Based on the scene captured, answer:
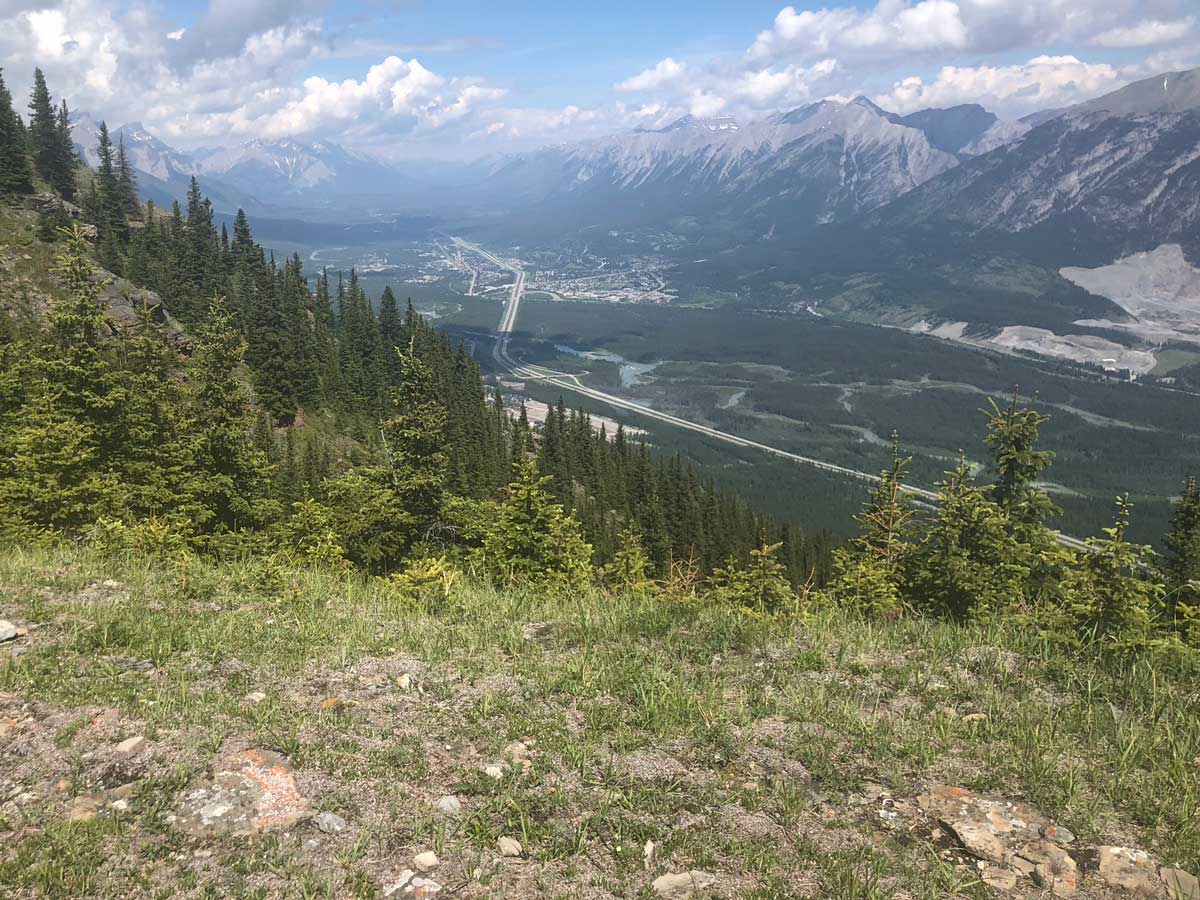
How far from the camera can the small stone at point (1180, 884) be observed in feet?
14.9

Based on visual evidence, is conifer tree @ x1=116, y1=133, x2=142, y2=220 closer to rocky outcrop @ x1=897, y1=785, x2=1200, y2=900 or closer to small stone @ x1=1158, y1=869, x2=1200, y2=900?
rocky outcrop @ x1=897, y1=785, x2=1200, y2=900

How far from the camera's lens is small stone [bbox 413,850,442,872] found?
15.7 ft

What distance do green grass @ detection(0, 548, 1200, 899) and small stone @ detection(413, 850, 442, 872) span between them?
11 centimetres

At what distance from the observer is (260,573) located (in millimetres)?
11102

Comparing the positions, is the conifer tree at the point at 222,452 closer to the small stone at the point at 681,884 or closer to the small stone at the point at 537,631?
the small stone at the point at 537,631

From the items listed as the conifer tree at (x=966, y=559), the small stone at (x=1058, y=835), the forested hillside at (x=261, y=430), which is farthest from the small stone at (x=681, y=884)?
the conifer tree at (x=966, y=559)

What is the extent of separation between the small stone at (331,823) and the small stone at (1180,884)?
20.2ft

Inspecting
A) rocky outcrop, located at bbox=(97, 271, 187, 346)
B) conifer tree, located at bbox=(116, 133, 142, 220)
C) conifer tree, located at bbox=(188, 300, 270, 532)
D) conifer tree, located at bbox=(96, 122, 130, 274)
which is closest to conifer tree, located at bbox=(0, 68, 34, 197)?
conifer tree, located at bbox=(96, 122, 130, 274)

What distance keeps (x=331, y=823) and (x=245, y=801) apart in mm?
830

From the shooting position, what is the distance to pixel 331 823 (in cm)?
516

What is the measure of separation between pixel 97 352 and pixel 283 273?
3815 inches

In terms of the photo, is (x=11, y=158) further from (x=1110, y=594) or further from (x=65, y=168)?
(x=1110, y=594)

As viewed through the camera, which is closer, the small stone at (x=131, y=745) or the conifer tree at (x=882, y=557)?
the small stone at (x=131, y=745)

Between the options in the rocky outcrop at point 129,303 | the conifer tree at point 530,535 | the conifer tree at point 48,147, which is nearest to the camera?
the conifer tree at point 530,535
